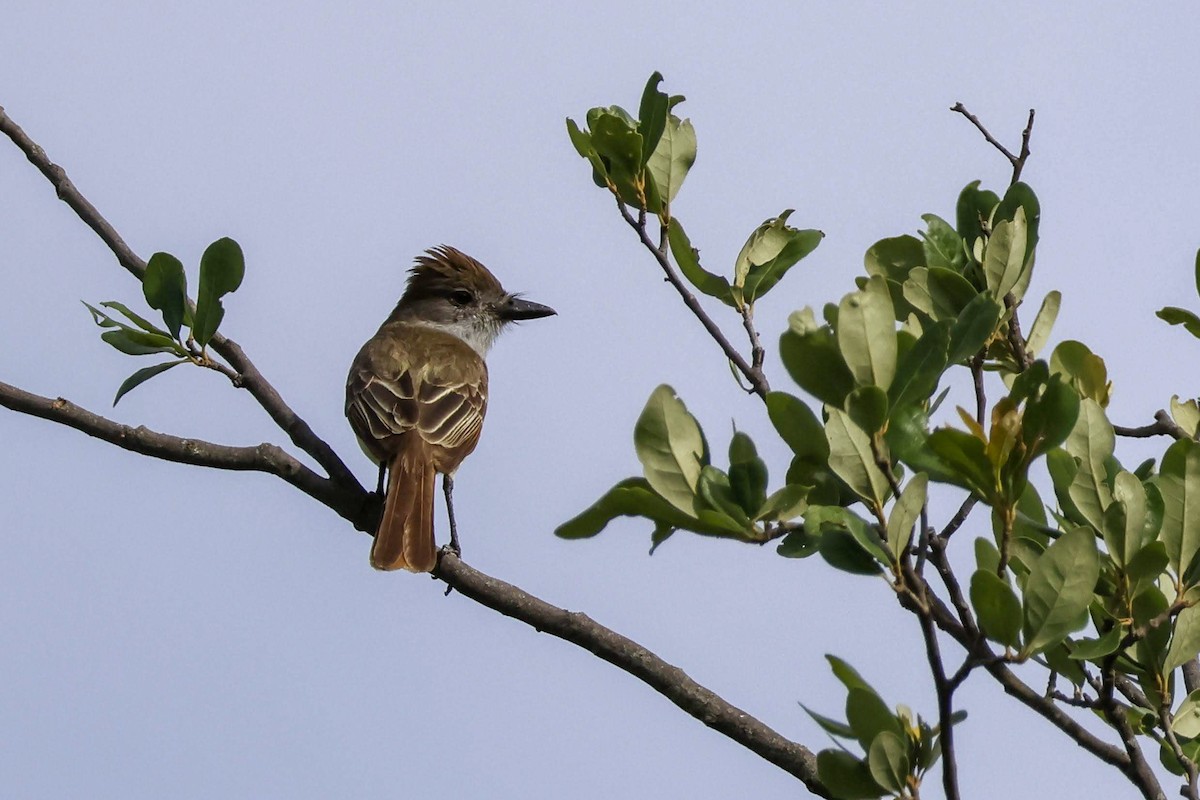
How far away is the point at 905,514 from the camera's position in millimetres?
2275

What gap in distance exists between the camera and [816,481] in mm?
2494

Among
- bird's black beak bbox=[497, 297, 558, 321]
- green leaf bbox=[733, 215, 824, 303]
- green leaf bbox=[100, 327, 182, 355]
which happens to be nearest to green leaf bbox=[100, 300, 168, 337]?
green leaf bbox=[100, 327, 182, 355]

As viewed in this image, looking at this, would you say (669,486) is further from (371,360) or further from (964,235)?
(371,360)

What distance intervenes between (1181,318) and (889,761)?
1533mm

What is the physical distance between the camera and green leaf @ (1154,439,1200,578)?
2.61m

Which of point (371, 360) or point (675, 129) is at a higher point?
point (371, 360)

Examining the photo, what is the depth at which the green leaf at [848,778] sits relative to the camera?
244 cm

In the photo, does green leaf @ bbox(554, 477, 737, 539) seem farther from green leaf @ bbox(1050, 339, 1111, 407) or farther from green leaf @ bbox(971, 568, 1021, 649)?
green leaf @ bbox(1050, 339, 1111, 407)

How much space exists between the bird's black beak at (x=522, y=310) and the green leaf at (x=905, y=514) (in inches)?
233

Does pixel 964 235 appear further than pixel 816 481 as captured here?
Yes

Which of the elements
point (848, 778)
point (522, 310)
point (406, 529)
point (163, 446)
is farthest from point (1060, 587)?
point (522, 310)

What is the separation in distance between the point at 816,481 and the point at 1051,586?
1.38ft

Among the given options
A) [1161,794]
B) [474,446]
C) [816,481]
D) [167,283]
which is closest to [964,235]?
[816,481]

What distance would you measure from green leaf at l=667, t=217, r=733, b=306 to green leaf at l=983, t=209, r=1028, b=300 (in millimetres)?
587
